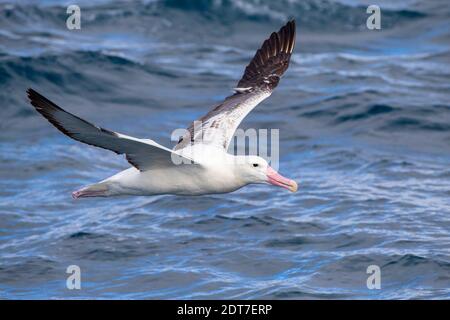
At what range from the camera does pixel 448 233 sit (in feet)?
50.2

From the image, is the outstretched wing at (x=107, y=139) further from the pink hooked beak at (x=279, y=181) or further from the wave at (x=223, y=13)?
the wave at (x=223, y=13)

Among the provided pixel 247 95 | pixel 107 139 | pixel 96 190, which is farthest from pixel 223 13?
pixel 107 139

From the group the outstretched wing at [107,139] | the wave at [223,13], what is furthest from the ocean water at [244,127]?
the outstretched wing at [107,139]

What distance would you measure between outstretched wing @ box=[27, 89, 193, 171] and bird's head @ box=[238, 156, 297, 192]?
80cm

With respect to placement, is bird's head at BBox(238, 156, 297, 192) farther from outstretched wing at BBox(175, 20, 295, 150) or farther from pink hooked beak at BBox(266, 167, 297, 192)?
outstretched wing at BBox(175, 20, 295, 150)

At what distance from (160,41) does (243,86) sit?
11.3m

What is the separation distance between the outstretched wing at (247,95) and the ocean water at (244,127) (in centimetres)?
206

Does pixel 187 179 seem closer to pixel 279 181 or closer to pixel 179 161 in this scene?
pixel 179 161

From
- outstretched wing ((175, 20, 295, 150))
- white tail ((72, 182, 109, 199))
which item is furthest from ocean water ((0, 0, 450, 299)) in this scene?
outstretched wing ((175, 20, 295, 150))

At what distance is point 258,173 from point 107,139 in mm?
2052

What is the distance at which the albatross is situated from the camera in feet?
35.4

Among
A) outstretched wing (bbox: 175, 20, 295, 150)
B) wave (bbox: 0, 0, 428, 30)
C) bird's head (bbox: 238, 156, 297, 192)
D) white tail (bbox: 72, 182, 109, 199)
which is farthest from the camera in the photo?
wave (bbox: 0, 0, 428, 30)

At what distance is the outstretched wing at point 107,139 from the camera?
1060 centimetres
